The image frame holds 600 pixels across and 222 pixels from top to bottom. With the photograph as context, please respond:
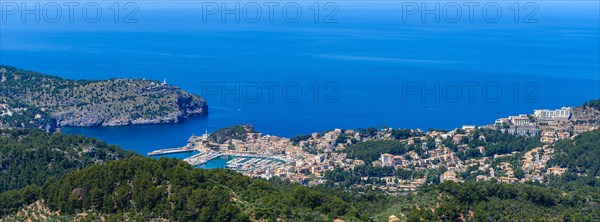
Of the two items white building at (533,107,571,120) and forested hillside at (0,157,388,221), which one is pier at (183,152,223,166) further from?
white building at (533,107,571,120)

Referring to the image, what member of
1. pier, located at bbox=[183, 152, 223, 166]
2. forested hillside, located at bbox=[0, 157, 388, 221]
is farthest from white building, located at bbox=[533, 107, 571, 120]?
forested hillside, located at bbox=[0, 157, 388, 221]

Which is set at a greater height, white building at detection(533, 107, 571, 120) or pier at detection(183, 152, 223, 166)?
white building at detection(533, 107, 571, 120)

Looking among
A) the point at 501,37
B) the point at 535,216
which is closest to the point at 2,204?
the point at 535,216

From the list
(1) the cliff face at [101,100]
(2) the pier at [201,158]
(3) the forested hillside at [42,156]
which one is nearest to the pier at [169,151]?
(2) the pier at [201,158]

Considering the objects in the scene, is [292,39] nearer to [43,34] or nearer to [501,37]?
[501,37]

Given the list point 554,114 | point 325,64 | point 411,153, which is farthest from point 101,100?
point 325,64

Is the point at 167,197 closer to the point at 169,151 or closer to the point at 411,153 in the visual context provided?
the point at 411,153
